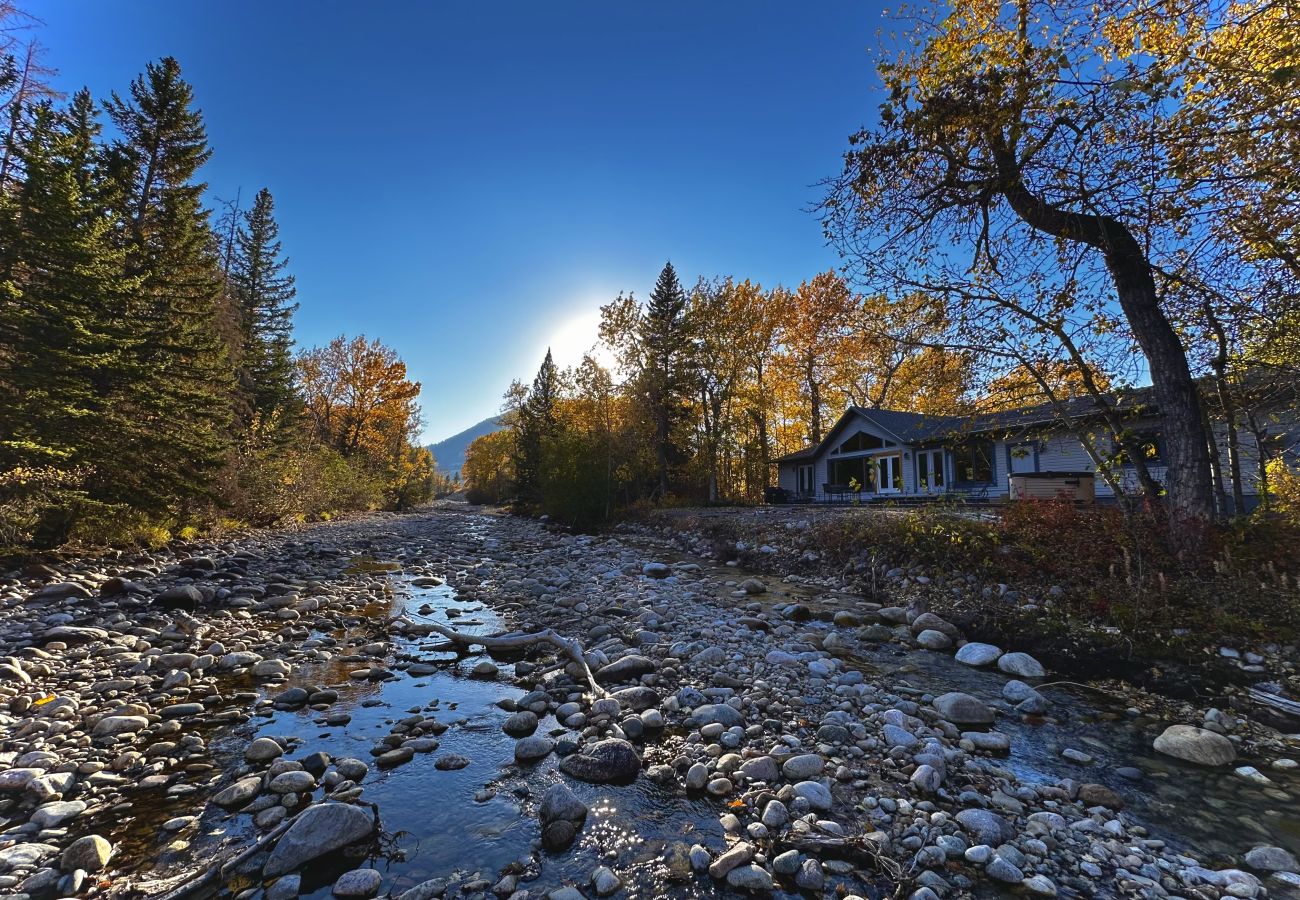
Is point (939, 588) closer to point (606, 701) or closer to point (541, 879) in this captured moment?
point (606, 701)

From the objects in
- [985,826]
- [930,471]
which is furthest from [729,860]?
[930,471]

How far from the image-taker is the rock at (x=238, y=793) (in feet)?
9.91

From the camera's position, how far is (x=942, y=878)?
242 cm

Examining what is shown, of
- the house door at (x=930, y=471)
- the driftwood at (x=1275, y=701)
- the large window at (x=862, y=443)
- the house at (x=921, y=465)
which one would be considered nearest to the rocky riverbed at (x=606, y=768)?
the driftwood at (x=1275, y=701)

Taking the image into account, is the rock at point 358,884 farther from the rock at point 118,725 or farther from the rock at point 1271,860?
the rock at point 1271,860

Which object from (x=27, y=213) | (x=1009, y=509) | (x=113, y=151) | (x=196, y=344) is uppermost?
(x=113, y=151)

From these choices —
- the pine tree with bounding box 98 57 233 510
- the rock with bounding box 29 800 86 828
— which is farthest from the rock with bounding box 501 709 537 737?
Answer: the pine tree with bounding box 98 57 233 510

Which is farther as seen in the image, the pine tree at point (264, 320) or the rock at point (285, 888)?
the pine tree at point (264, 320)

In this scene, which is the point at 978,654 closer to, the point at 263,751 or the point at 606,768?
the point at 606,768

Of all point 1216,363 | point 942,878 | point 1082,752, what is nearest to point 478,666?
point 942,878

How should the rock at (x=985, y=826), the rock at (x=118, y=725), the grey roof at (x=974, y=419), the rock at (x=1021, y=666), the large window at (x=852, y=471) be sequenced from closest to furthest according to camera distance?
the rock at (x=985, y=826) → the rock at (x=118, y=725) → the rock at (x=1021, y=666) → the grey roof at (x=974, y=419) → the large window at (x=852, y=471)

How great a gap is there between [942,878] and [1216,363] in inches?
333

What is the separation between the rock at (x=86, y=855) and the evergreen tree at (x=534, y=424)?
28287 mm

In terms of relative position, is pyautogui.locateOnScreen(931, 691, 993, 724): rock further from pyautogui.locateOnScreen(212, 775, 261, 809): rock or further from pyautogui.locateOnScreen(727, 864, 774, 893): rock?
pyautogui.locateOnScreen(212, 775, 261, 809): rock
